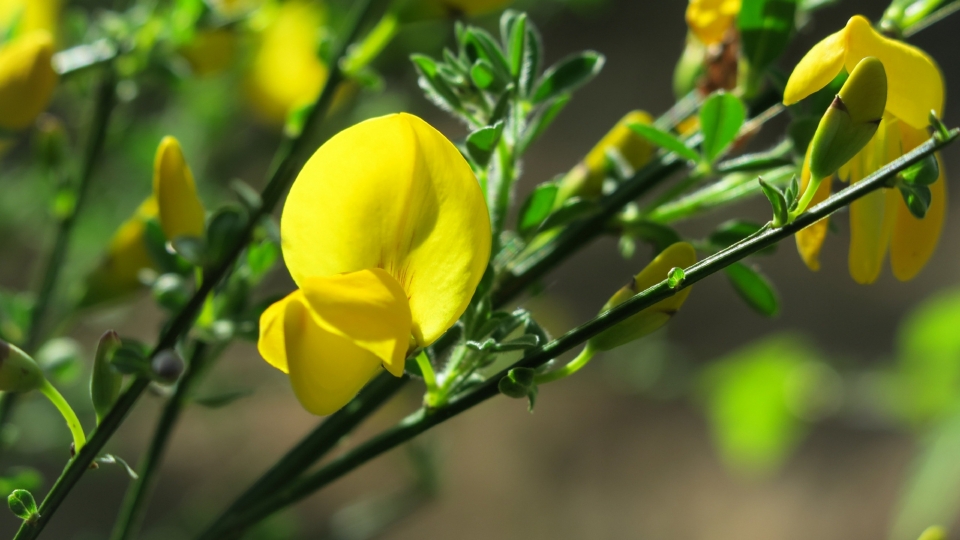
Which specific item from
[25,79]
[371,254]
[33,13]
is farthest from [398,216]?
[33,13]

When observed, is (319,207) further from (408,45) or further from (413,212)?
(408,45)

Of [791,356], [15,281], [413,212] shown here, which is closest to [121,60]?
[413,212]

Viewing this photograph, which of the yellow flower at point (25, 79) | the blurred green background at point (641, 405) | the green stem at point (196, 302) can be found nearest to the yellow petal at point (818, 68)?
the green stem at point (196, 302)

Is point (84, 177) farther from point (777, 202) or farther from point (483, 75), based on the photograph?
point (777, 202)

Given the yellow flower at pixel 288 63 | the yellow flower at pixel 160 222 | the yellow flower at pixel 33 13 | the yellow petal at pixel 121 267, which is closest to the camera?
the yellow flower at pixel 160 222

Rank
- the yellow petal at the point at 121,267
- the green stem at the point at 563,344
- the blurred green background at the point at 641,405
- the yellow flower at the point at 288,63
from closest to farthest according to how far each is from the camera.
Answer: the green stem at the point at 563,344 < the yellow petal at the point at 121,267 < the yellow flower at the point at 288,63 < the blurred green background at the point at 641,405

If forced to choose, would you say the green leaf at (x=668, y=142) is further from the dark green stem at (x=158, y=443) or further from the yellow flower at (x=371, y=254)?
the dark green stem at (x=158, y=443)

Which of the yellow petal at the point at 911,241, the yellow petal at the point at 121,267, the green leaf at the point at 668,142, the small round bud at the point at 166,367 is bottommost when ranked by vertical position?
the yellow petal at the point at 121,267

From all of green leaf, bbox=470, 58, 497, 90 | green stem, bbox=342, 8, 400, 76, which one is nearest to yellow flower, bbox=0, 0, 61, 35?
green stem, bbox=342, 8, 400, 76
